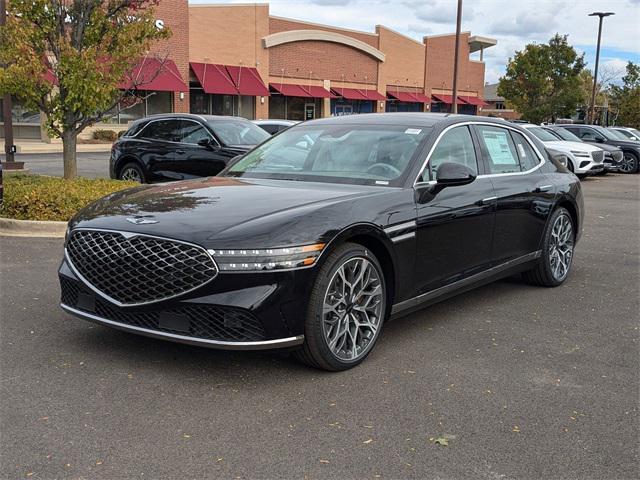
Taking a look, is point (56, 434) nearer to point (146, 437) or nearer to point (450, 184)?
point (146, 437)

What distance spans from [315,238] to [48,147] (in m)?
28.8

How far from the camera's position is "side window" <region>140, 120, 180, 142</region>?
12.9m

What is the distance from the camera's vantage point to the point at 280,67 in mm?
40375

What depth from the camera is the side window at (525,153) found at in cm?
638

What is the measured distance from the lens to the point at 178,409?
3.71m

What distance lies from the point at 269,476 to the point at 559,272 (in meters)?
4.62

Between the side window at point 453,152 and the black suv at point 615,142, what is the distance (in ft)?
65.5

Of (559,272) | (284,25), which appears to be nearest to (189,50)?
(284,25)

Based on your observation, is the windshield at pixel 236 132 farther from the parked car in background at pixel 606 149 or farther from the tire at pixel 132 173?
the parked car in background at pixel 606 149

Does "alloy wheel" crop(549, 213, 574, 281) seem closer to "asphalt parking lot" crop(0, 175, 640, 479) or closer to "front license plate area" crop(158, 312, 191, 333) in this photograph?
"asphalt parking lot" crop(0, 175, 640, 479)

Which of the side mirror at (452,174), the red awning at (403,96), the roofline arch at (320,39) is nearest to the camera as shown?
the side mirror at (452,174)

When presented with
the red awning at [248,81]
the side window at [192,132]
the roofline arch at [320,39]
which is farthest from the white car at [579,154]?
the roofline arch at [320,39]

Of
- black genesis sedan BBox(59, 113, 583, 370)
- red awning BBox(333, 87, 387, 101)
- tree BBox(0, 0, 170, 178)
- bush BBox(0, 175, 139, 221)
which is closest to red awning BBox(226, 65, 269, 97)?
red awning BBox(333, 87, 387, 101)

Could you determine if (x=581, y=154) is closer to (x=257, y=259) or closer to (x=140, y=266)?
(x=257, y=259)
